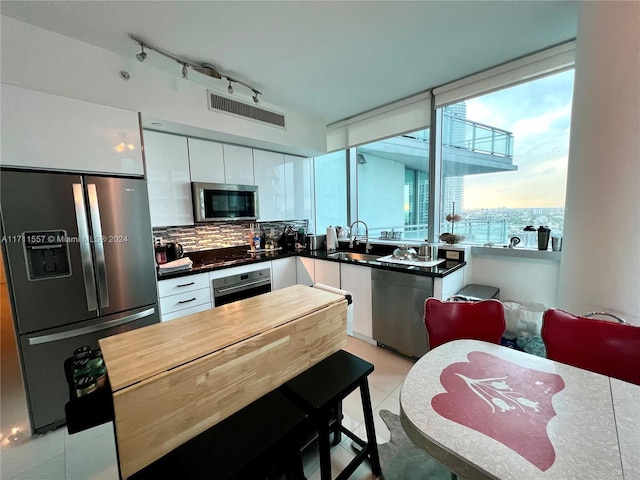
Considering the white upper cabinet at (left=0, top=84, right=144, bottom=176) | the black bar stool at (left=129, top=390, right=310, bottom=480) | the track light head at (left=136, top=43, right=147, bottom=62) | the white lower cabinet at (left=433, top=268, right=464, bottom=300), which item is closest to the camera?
the black bar stool at (left=129, top=390, right=310, bottom=480)

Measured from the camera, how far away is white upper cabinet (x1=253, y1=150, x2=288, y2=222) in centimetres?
341

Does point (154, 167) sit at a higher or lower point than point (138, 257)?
higher

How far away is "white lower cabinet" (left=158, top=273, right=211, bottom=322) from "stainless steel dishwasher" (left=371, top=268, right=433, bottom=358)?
5.78ft

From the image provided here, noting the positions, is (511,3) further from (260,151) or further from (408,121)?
(260,151)

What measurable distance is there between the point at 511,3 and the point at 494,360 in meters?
2.29

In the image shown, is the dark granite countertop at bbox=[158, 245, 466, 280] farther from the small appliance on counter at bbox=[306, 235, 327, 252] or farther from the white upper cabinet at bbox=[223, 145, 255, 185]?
the white upper cabinet at bbox=[223, 145, 255, 185]

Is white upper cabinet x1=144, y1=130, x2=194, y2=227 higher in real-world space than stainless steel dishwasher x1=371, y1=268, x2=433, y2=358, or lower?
higher

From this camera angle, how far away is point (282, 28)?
1.92 meters

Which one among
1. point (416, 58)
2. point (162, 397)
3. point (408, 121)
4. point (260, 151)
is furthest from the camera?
point (260, 151)

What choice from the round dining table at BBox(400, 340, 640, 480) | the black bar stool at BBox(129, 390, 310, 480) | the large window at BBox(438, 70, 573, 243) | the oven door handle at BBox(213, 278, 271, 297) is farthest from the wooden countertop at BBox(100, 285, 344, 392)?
the large window at BBox(438, 70, 573, 243)

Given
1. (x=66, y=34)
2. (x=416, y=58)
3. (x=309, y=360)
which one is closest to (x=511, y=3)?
(x=416, y=58)

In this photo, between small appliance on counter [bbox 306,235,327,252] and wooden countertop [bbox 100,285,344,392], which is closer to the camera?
wooden countertop [bbox 100,285,344,392]

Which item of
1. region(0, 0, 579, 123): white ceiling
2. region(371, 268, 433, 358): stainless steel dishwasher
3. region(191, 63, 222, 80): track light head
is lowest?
region(371, 268, 433, 358): stainless steel dishwasher

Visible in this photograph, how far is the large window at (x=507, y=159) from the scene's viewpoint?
234cm
